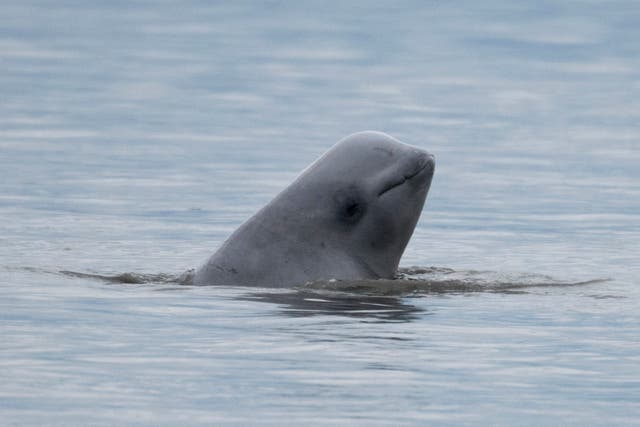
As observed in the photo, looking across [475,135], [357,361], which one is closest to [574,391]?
[357,361]

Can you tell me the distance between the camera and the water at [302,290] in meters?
13.6

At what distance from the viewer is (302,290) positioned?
17516 millimetres

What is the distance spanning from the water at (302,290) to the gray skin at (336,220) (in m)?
0.27

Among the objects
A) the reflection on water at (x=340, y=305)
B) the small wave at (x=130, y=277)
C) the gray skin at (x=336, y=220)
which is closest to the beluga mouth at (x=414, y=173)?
the gray skin at (x=336, y=220)

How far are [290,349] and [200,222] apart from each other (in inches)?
418

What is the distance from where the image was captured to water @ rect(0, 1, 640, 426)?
1359cm

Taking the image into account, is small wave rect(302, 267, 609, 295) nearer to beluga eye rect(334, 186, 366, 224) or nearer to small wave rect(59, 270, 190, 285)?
beluga eye rect(334, 186, 366, 224)

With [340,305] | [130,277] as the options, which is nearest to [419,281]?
[340,305]

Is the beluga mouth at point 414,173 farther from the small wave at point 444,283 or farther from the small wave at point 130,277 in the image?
the small wave at point 130,277

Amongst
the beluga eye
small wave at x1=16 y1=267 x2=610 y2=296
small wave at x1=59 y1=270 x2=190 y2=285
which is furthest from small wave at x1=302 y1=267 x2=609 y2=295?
small wave at x1=59 y1=270 x2=190 y2=285

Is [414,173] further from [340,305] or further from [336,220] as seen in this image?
[340,305]

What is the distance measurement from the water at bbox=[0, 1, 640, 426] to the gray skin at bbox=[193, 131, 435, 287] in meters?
0.27

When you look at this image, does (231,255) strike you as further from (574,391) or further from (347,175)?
(574,391)

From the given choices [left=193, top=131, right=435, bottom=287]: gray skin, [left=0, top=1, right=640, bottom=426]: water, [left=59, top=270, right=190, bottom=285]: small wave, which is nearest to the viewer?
[left=0, top=1, right=640, bottom=426]: water
